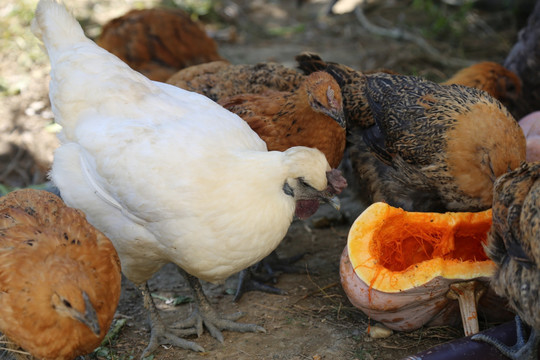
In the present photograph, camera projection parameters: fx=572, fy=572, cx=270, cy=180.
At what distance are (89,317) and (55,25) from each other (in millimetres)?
2245

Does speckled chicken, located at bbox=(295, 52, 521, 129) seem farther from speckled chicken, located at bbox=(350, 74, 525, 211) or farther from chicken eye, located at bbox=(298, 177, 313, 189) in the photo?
chicken eye, located at bbox=(298, 177, 313, 189)

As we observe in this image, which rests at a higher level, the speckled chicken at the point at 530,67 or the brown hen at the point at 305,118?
the brown hen at the point at 305,118

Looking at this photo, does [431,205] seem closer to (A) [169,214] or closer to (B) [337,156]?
(B) [337,156]

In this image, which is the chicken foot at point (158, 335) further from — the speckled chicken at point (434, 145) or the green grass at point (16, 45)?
the green grass at point (16, 45)

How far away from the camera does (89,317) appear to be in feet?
9.71

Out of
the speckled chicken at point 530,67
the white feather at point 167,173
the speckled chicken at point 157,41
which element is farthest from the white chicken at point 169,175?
the speckled chicken at point 530,67

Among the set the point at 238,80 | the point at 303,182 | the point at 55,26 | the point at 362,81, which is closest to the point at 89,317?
the point at 303,182

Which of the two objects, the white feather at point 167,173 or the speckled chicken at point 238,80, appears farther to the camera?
the speckled chicken at point 238,80

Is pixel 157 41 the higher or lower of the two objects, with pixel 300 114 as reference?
lower

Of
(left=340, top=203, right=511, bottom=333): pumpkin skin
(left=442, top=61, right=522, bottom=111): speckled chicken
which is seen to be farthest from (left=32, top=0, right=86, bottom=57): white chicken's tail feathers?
(left=442, top=61, right=522, bottom=111): speckled chicken

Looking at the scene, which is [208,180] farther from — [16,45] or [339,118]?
[16,45]

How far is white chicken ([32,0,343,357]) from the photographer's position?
10.8 ft

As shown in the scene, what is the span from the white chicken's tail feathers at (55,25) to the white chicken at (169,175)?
0.72ft

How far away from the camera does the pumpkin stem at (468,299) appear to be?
3.54 metres
